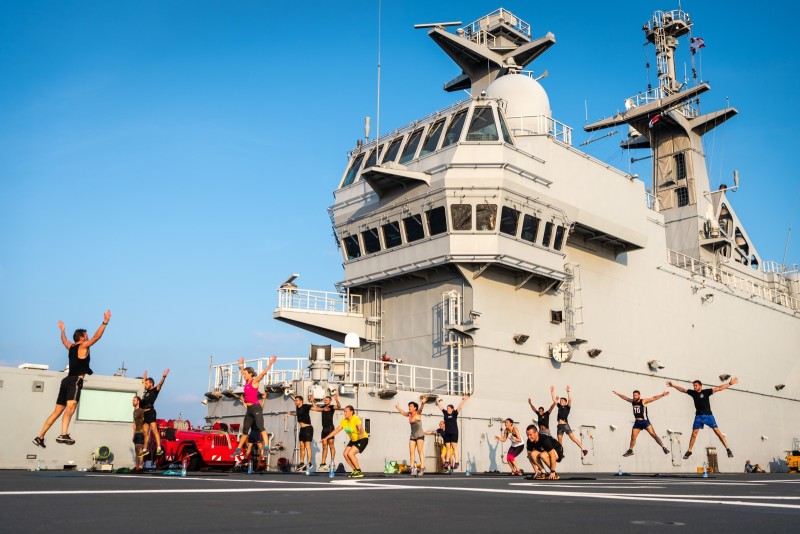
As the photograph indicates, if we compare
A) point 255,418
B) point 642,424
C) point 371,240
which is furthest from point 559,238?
point 255,418

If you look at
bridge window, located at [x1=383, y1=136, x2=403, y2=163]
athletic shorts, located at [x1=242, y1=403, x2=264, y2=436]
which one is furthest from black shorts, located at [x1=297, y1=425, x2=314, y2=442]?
bridge window, located at [x1=383, y1=136, x2=403, y2=163]

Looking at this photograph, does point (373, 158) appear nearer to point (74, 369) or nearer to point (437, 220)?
point (437, 220)

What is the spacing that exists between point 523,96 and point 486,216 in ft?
23.8

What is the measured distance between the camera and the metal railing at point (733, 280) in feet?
134

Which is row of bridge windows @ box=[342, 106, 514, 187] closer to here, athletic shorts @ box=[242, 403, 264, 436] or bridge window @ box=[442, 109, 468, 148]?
bridge window @ box=[442, 109, 468, 148]

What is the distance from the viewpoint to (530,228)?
2852 cm

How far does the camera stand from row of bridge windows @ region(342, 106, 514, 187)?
28328 mm

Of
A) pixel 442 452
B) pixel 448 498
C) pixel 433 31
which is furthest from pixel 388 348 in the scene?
pixel 448 498

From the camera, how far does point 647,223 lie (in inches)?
1388

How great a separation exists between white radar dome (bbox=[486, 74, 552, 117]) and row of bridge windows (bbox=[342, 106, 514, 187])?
305cm

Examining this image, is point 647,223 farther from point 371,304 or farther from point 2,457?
point 2,457

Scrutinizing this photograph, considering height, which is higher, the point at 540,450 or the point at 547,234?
the point at 547,234

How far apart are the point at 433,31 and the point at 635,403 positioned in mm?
21839

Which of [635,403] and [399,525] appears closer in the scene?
[399,525]
